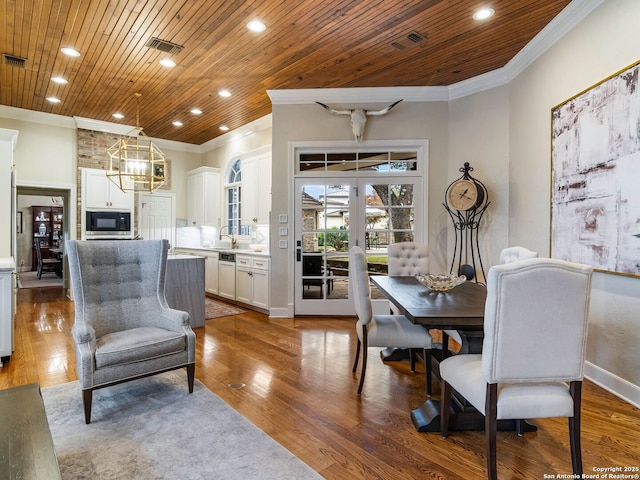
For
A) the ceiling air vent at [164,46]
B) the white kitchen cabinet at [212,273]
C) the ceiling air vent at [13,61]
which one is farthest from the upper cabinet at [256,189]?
the ceiling air vent at [13,61]

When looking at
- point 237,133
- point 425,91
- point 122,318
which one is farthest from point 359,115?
point 122,318

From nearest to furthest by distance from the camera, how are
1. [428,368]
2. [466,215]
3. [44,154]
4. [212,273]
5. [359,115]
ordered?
[428,368] < [466,215] < [359,115] < [44,154] < [212,273]

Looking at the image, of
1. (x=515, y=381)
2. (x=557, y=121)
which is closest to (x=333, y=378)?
(x=515, y=381)

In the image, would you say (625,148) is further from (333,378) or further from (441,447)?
(333,378)

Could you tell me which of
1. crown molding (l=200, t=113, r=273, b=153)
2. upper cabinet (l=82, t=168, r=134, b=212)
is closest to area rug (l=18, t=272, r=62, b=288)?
upper cabinet (l=82, t=168, r=134, b=212)

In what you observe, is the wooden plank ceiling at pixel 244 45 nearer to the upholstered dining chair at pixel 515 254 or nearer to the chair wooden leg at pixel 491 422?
the upholstered dining chair at pixel 515 254

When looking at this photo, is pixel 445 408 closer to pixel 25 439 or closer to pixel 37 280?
pixel 25 439

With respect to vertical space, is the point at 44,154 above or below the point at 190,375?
above

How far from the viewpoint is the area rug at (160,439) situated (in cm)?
184

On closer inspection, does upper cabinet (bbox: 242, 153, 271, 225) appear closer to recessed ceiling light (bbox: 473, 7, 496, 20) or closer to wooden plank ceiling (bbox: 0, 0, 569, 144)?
wooden plank ceiling (bbox: 0, 0, 569, 144)

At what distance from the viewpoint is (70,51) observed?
13.1 ft

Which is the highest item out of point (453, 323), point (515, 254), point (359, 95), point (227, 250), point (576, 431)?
point (359, 95)

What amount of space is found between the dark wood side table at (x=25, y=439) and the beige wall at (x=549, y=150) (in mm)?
3487

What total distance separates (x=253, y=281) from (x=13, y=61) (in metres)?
3.93
